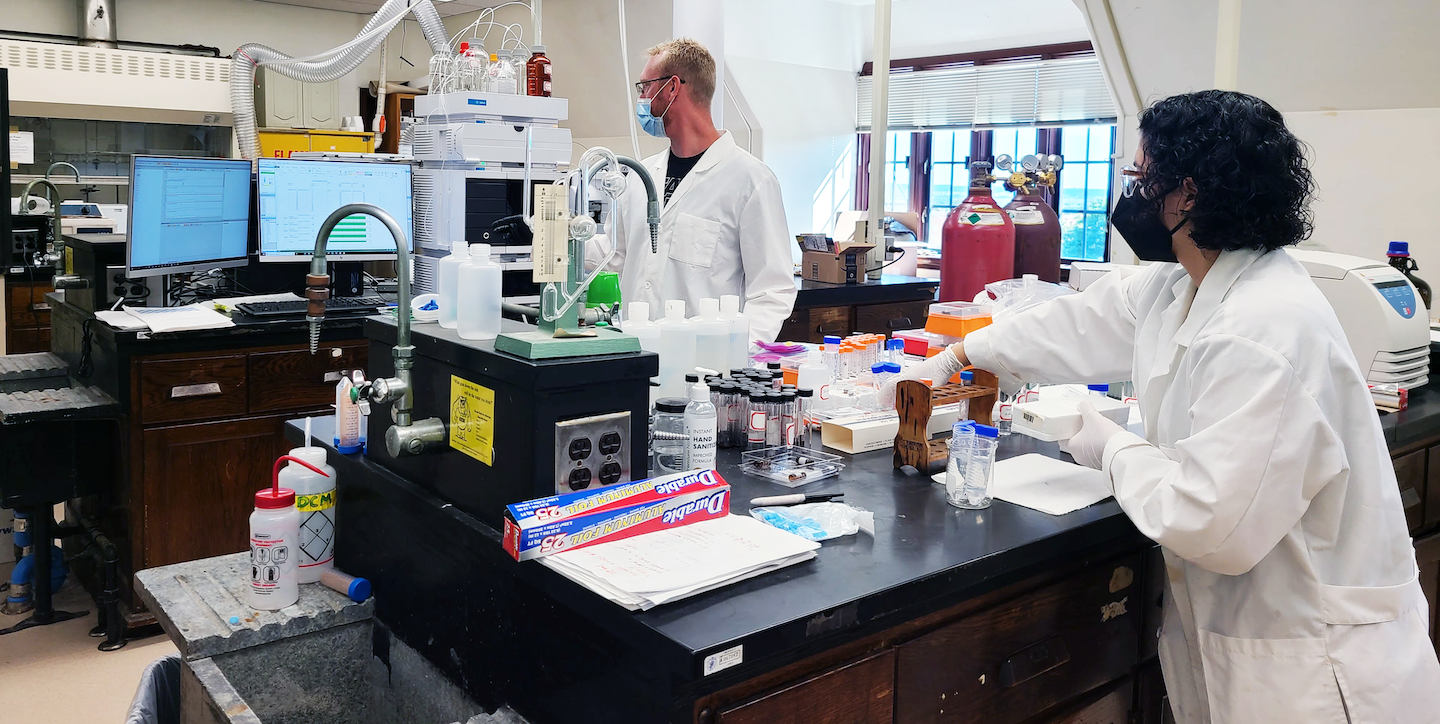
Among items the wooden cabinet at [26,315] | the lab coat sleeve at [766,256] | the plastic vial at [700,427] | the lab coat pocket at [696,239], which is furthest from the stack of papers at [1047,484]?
the wooden cabinet at [26,315]

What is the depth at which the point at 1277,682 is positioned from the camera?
142 cm

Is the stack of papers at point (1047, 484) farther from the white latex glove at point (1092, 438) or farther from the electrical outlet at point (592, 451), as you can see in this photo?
the electrical outlet at point (592, 451)

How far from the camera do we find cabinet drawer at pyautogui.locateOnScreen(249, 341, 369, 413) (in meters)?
3.25

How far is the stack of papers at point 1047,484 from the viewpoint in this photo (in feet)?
5.18

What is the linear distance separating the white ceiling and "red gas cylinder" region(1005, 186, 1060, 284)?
564 centimetres

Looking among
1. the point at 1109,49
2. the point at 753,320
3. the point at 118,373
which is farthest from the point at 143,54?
the point at 1109,49

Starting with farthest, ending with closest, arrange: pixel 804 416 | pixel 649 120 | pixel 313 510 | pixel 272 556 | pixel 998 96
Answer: pixel 998 96
pixel 649 120
pixel 804 416
pixel 313 510
pixel 272 556

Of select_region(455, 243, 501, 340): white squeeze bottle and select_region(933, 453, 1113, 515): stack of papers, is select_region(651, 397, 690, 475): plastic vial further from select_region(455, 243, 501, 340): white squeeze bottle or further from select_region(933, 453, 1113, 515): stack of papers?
select_region(933, 453, 1113, 515): stack of papers

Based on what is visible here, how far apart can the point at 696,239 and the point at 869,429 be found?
1278 millimetres

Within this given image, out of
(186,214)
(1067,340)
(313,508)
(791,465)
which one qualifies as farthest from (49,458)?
(1067,340)

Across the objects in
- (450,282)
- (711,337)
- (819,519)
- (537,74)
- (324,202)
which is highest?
(537,74)

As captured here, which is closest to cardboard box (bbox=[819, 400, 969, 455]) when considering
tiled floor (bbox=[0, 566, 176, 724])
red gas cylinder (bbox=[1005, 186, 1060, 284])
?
red gas cylinder (bbox=[1005, 186, 1060, 284])

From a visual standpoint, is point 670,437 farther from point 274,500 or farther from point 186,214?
point 186,214

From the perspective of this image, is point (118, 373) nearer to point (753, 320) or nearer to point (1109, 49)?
point (753, 320)
